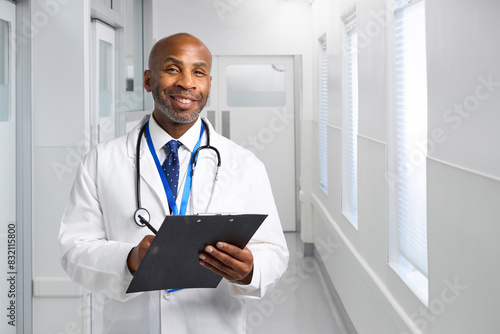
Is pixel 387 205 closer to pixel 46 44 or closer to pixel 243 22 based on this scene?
pixel 46 44

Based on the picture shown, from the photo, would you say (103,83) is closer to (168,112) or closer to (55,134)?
(55,134)

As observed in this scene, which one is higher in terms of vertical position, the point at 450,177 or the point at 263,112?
the point at 263,112

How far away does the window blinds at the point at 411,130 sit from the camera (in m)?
2.67

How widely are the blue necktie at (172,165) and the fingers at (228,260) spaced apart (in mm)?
302

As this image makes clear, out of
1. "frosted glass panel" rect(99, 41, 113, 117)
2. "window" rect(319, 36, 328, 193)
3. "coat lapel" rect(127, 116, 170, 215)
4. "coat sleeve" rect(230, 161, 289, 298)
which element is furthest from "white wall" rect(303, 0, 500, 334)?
"window" rect(319, 36, 328, 193)

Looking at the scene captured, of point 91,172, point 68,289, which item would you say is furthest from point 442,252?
point 68,289

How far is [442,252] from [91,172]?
4.09ft

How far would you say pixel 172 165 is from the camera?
1777 mm

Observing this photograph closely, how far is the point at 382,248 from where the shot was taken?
3199mm

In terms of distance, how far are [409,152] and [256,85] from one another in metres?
4.73

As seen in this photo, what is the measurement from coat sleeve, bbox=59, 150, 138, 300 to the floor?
2.84 m

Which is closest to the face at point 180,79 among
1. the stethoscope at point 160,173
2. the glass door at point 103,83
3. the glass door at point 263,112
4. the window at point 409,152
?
the stethoscope at point 160,173

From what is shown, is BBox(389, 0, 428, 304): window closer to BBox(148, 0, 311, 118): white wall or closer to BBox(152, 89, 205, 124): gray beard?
BBox(152, 89, 205, 124): gray beard

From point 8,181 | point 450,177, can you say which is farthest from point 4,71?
point 450,177
